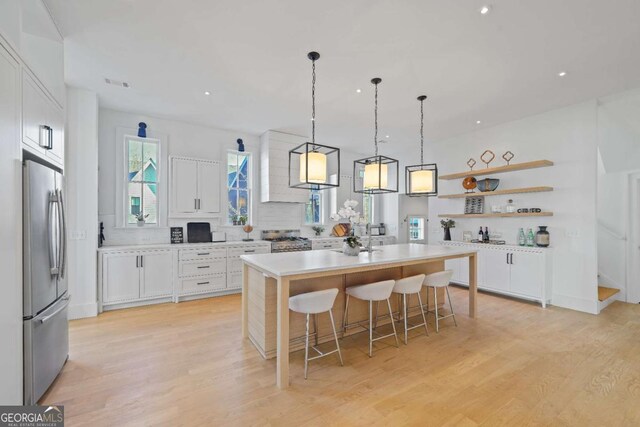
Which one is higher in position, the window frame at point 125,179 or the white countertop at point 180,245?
the window frame at point 125,179

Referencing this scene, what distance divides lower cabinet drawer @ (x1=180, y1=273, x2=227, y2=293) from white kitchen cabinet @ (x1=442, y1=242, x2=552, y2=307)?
14.1ft

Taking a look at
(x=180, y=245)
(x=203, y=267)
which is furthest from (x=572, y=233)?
(x=180, y=245)

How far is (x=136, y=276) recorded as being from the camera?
13.3 feet

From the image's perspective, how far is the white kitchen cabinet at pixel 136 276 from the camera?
3869 millimetres

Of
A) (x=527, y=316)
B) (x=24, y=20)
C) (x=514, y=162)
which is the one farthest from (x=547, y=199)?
(x=24, y=20)

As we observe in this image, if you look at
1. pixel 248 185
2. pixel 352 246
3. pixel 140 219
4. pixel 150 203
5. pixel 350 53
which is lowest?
pixel 352 246

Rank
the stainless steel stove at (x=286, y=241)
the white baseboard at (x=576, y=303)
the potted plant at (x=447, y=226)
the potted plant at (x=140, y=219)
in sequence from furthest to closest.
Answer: the potted plant at (x=447, y=226)
the stainless steel stove at (x=286, y=241)
the potted plant at (x=140, y=219)
the white baseboard at (x=576, y=303)

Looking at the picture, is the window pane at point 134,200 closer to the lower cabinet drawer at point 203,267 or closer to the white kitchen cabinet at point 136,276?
the white kitchen cabinet at point 136,276

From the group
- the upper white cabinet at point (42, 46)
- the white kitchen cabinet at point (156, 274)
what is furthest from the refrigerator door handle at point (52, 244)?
the white kitchen cabinet at point (156, 274)

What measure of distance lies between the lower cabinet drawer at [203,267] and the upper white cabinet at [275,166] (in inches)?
56.1

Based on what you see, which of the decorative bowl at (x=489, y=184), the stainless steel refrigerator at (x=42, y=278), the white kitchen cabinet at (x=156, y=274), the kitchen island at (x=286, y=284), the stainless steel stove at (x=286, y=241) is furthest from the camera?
the stainless steel stove at (x=286, y=241)

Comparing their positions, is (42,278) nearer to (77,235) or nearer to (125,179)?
(77,235)

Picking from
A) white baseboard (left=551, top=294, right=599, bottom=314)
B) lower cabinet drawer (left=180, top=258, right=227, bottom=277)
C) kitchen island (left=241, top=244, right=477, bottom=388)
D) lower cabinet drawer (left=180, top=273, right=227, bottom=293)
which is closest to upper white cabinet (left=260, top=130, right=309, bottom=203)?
lower cabinet drawer (left=180, top=258, right=227, bottom=277)

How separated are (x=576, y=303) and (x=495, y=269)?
3.43 ft
